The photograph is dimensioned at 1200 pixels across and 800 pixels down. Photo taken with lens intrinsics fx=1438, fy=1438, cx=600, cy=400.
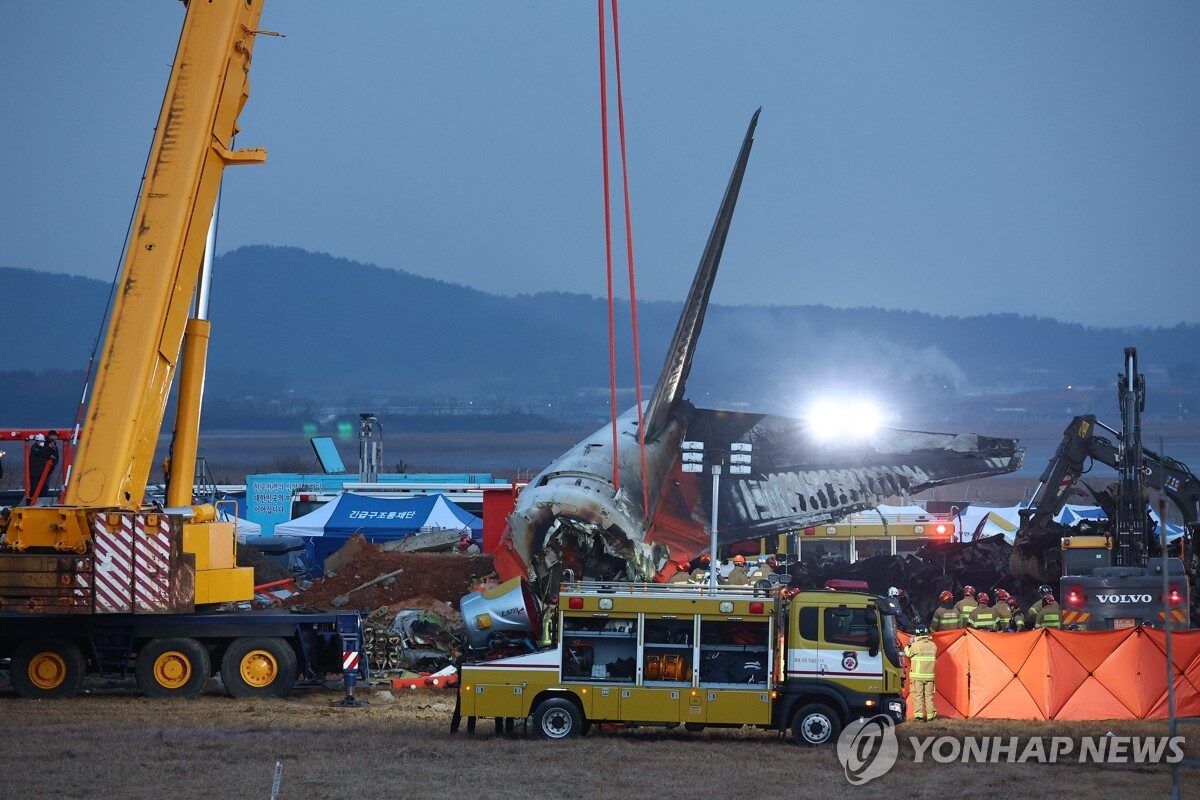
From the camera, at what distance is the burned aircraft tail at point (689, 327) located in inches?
1299

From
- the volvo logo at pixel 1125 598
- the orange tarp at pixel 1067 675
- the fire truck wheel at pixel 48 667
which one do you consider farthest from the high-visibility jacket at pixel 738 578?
the fire truck wheel at pixel 48 667

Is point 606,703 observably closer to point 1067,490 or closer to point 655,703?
point 655,703

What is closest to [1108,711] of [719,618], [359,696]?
[719,618]

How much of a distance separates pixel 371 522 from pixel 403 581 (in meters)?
14.4

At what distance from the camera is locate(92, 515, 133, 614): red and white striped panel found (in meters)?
20.5

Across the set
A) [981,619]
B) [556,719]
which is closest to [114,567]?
[556,719]

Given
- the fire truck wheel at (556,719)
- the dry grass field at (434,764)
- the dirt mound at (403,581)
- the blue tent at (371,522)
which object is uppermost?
the blue tent at (371,522)

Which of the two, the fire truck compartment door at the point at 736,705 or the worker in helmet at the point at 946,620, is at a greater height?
the worker in helmet at the point at 946,620

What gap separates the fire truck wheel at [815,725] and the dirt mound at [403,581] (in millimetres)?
14156

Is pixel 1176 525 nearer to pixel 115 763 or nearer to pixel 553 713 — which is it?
pixel 553 713

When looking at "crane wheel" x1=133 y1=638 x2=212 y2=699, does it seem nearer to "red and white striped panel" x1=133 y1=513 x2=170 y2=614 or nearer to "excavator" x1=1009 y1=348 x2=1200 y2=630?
"red and white striped panel" x1=133 y1=513 x2=170 y2=614

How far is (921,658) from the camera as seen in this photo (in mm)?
21062

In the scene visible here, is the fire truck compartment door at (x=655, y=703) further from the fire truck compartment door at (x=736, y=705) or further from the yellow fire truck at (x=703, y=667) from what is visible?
the fire truck compartment door at (x=736, y=705)

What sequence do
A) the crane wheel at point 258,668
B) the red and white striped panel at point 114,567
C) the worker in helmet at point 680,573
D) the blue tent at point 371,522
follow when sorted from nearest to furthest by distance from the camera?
the red and white striped panel at point 114,567
the crane wheel at point 258,668
the worker in helmet at point 680,573
the blue tent at point 371,522
